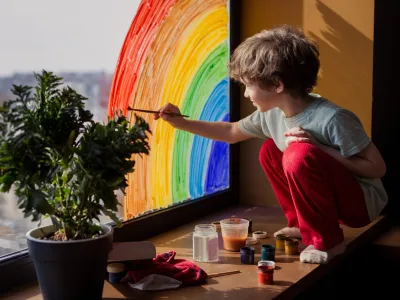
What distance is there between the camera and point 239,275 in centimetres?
185

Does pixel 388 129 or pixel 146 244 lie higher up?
pixel 388 129

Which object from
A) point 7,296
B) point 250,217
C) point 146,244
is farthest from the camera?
point 250,217

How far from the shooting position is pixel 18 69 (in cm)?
177

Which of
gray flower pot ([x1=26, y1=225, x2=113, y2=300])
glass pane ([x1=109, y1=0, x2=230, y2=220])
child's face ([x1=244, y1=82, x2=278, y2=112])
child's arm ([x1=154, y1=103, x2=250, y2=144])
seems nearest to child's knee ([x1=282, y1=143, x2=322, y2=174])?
child's face ([x1=244, y1=82, x2=278, y2=112])

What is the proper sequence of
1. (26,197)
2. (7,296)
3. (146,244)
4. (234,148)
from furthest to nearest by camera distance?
(234,148) → (146,244) → (7,296) → (26,197)

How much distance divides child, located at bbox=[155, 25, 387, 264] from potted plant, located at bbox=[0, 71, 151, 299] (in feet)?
2.08

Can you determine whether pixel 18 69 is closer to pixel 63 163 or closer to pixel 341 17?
pixel 63 163

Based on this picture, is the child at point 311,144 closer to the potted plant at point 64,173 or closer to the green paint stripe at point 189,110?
the green paint stripe at point 189,110

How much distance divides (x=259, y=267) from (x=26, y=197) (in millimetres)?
709

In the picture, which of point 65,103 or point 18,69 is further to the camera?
point 18,69

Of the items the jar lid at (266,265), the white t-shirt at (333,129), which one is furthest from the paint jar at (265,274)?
the white t-shirt at (333,129)

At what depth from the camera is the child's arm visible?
2.18 metres

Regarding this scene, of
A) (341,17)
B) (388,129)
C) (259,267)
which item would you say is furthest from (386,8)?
(259,267)

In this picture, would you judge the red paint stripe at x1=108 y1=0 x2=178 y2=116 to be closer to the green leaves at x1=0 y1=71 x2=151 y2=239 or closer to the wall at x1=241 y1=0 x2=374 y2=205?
the green leaves at x1=0 y1=71 x2=151 y2=239
